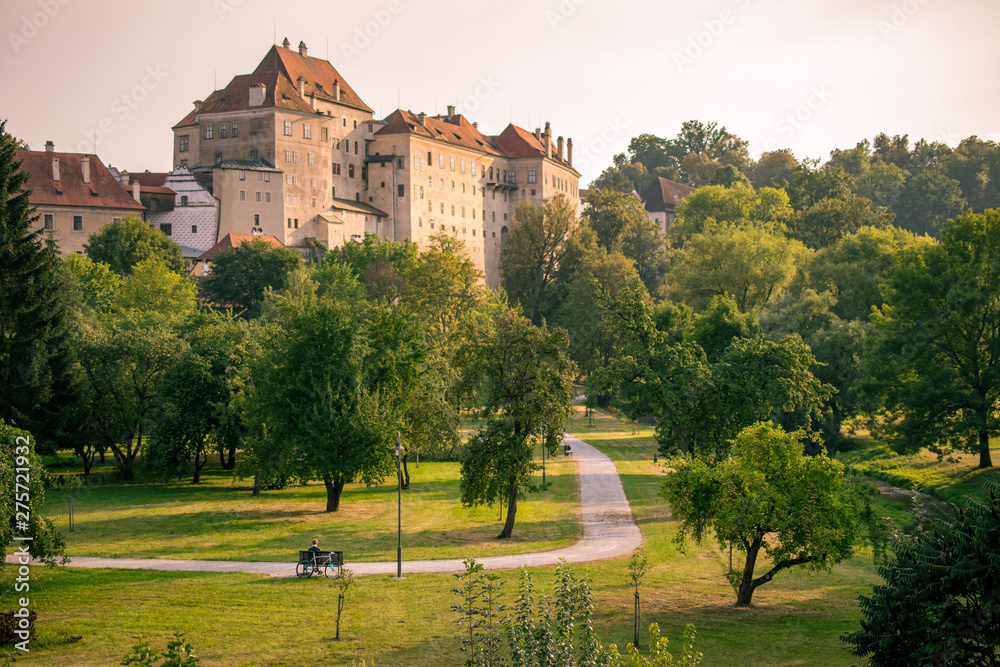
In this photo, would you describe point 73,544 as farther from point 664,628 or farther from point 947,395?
point 947,395

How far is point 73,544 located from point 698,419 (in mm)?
25326

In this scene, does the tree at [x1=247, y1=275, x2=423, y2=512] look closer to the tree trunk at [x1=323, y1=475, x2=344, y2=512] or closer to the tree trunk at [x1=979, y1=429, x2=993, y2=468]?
the tree trunk at [x1=323, y1=475, x2=344, y2=512]

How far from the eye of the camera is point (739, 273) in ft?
251

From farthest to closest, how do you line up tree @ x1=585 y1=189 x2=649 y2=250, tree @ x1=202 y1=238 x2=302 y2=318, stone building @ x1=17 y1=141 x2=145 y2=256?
tree @ x1=585 y1=189 x2=649 y2=250, stone building @ x1=17 y1=141 x2=145 y2=256, tree @ x1=202 y1=238 x2=302 y2=318

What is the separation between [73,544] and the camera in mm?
32781

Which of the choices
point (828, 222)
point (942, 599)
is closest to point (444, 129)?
point (828, 222)

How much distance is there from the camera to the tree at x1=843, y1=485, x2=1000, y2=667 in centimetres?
1656

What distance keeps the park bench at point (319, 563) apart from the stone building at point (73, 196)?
241 feet

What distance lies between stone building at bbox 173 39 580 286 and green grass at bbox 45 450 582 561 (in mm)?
57408

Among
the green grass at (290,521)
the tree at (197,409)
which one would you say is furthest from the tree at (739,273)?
the tree at (197,409)

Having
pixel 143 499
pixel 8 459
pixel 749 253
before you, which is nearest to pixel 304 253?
pixel 749 253

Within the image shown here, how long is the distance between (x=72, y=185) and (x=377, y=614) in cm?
8410

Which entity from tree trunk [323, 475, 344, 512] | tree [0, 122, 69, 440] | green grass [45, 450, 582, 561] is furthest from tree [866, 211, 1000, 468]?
tree [0, 122, 69, 440]

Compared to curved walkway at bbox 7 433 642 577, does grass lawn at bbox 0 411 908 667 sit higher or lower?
lower
